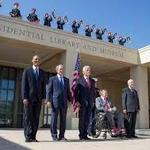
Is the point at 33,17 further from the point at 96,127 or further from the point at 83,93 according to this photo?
the point at 83,93

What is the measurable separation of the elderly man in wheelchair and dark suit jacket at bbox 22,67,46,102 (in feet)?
6.25

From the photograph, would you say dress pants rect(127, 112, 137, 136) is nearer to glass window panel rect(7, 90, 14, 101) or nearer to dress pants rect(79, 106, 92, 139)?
dress pants rect(79, 106, 92, 139)

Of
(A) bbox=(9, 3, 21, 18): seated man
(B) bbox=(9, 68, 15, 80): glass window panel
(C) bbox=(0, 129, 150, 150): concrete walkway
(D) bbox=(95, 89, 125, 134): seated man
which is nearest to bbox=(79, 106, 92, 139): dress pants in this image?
(C) bbox=(0, 129, 150, 150): concrete walkway

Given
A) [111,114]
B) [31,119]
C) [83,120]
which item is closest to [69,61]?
[111,114]

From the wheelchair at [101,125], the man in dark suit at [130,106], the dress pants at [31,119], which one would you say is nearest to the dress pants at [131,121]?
the man in dark suit at [130,106]

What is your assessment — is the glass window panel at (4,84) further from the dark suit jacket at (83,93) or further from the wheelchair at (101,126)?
the dark suit jacket at (83,93)

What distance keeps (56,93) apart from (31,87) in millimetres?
568

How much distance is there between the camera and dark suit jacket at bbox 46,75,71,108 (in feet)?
20.2

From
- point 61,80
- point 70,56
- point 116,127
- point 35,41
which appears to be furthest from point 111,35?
point 61,80

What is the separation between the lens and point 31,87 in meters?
5.86

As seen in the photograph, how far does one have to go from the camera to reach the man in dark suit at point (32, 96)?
5742 millimetres

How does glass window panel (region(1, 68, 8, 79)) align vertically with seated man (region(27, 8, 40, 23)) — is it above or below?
below

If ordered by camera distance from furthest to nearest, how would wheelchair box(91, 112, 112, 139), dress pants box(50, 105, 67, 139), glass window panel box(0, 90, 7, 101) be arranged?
glass window panel box(0, 90, 7, 101)
wheelchair box(91, 112, 112, 139)
dress pants box(50, 105, 67, 139)

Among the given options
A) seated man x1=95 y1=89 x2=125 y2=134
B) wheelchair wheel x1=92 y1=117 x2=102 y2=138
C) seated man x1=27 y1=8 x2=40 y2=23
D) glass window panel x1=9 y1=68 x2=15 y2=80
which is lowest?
wheelchair wheel x1=92 y1=117 x2=102 y2=138
